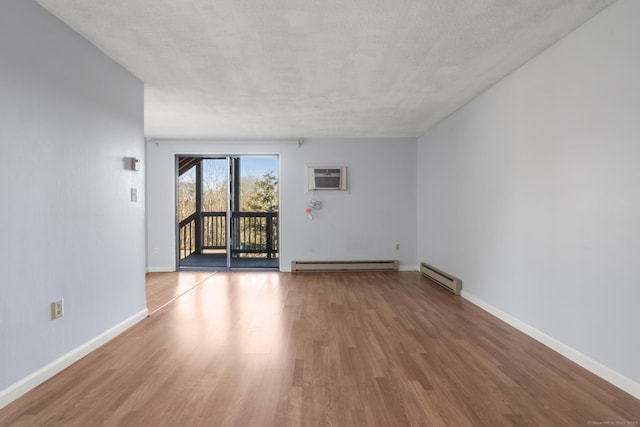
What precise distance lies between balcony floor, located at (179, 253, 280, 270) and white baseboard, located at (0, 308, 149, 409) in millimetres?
3024

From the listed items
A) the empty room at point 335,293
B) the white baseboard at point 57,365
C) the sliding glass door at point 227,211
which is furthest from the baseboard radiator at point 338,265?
the white baseboard at point 57,365

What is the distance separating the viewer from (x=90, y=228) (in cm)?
253

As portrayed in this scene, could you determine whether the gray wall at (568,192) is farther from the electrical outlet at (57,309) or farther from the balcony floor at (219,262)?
the balcony floor at (219,262)

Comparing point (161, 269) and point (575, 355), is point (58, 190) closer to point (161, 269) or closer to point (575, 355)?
point (575, 355)

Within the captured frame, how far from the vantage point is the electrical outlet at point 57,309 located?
7.06ft

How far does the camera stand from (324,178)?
5.80 metres

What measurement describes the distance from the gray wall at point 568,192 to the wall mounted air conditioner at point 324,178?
243 cm

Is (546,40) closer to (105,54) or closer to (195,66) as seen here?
(195,66)

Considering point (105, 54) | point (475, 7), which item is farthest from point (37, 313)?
point (475, 7)

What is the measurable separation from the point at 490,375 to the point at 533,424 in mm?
498

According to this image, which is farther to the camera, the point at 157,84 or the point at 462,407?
the point at 157,84

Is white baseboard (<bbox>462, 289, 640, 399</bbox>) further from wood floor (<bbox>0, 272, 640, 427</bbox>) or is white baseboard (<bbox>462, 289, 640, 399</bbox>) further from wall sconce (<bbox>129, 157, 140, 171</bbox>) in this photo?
wall sconce (<bbox>129, 157, 140, 171</bbox>)

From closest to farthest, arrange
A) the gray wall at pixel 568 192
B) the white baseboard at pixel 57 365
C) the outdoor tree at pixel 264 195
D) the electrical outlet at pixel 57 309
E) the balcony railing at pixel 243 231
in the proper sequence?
the white baseboard at pixel 57 365, the gray wall at pixel 568 192, the electrical outlet at pixel 57 309, the outdoor tree at pixel 264 195, the balcony railing at pixel 243 231

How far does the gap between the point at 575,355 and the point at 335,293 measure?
8.43ft
